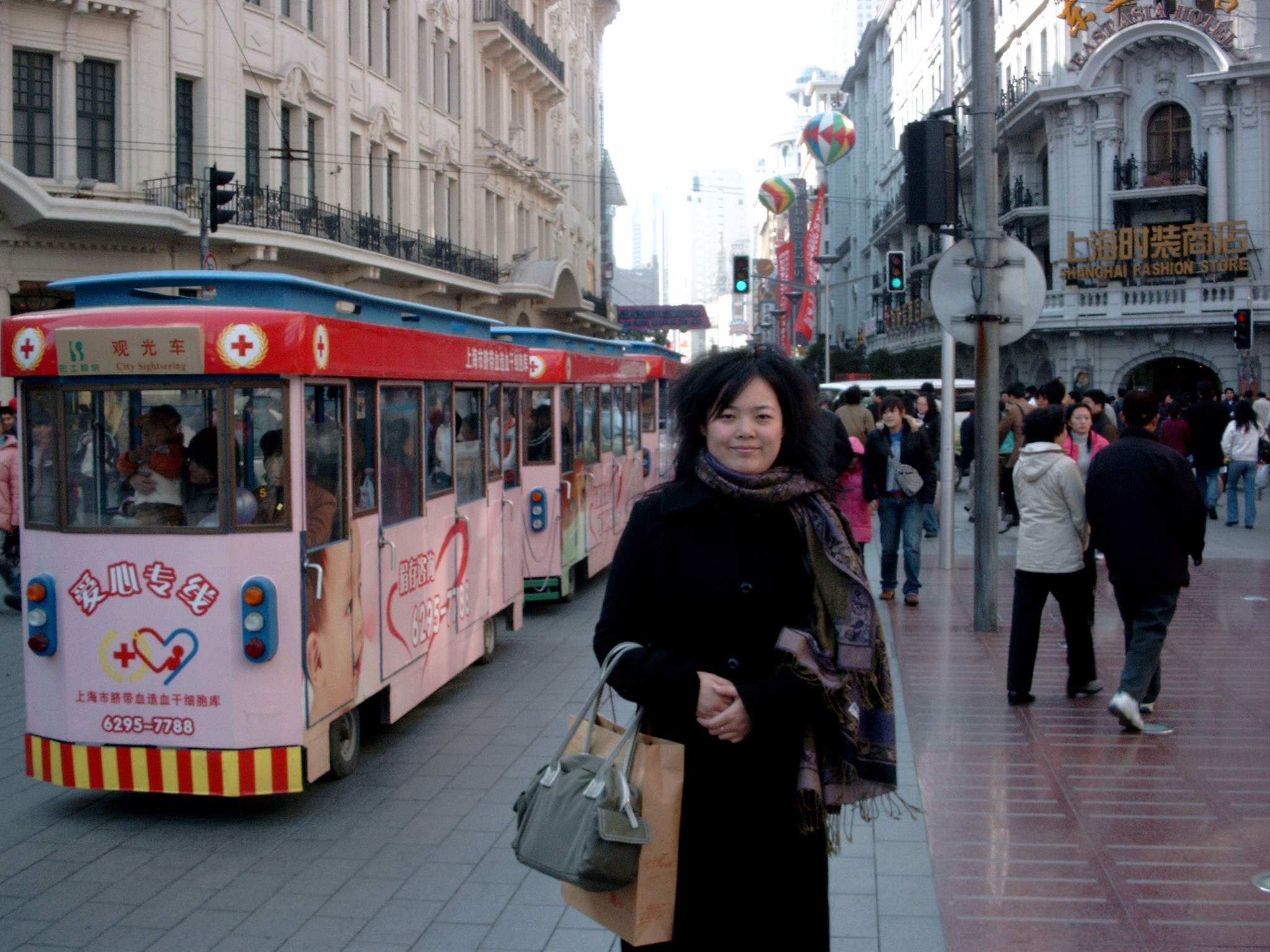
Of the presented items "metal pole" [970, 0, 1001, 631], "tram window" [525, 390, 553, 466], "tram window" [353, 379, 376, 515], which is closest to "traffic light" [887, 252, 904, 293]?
"tram window" [525, 390, 553, 466]

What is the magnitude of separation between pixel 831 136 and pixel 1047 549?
33434mm

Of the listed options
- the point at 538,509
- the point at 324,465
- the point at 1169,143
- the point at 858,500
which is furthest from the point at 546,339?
the point at 1169,143

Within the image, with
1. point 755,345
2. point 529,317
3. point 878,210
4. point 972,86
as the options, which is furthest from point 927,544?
point 878,210

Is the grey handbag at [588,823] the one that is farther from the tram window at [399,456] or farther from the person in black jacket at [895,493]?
the person in black jacket at [895,493]

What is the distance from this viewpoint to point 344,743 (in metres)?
7.09

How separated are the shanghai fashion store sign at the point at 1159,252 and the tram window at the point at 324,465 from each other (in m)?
Answer: 38.2

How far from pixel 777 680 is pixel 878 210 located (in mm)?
84013

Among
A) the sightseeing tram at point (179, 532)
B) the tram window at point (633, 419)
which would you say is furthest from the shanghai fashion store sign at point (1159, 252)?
the sightseeing tram at point (179, 532)

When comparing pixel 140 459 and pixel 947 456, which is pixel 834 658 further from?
pixel 947 456

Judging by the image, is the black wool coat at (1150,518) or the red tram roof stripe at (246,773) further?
the black wool coat at (1150,518)

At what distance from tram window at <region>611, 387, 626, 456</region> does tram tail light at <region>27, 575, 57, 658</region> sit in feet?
31.0

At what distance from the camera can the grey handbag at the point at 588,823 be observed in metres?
2.79

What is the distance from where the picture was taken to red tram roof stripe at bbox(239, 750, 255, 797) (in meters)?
6.09

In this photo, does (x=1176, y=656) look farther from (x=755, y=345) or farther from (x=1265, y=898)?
(x=755, y=345)
